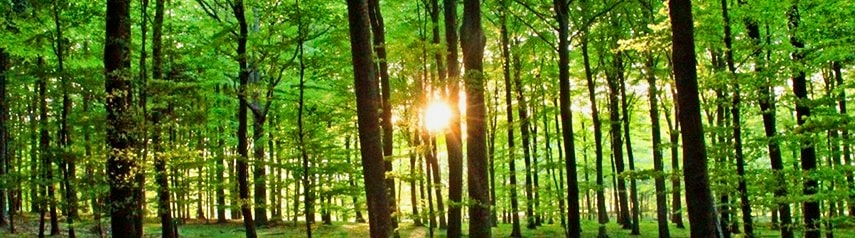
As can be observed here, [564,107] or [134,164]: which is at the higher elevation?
[564,107]

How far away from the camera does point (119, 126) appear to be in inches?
433

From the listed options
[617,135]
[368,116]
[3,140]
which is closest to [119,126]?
[368,116]

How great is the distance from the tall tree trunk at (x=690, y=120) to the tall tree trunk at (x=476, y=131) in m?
4.58

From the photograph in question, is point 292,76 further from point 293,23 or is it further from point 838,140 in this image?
point 838,140

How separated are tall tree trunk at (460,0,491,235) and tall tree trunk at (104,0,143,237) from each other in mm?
6486

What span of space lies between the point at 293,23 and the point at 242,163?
384 cm

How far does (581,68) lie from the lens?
2320cm

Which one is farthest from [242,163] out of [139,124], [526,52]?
[526,52]

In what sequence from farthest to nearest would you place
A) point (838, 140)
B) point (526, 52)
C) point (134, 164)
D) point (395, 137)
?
point (395, 137)
point (526, 52)
point (838, 140)
point (134, 164)

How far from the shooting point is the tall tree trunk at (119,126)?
1081cm

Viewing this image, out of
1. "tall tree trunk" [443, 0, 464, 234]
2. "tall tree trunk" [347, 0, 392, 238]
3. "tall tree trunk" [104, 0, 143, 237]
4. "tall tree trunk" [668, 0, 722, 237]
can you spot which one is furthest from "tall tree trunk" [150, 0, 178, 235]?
"tall tree trunk" [668, 0, 722, 237]

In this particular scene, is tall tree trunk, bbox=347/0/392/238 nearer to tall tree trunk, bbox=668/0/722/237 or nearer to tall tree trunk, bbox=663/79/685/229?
tall tree trunk, bbox=668/0/722/237

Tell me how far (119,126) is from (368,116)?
597 cm

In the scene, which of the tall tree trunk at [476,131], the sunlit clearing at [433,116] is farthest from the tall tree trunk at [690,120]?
the sunlit clearing at [433,116]
